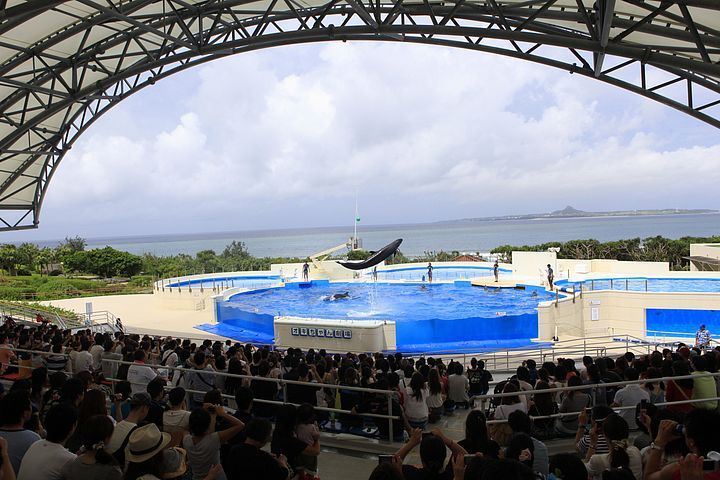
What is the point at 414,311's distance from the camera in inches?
905

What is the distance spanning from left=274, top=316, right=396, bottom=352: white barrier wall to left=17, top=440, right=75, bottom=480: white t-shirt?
11.9m

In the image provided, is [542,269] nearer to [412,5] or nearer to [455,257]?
[455,257]

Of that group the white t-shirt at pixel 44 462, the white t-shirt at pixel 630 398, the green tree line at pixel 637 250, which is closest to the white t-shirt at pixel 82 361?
the white t-shirt at pixel 44 462

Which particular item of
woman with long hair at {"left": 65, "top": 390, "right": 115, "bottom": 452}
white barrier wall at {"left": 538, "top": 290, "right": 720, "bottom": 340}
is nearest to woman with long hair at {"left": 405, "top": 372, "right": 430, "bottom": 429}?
woman with long hair at {"left": 65, "top": 390, "right": 115, "bottom": 452}

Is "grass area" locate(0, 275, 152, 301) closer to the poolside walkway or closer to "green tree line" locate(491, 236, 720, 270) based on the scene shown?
the poolside walkway

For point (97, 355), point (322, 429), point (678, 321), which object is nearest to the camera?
point (322, 429)

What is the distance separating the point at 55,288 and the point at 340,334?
21.5 metres

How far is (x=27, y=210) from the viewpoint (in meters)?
18.1

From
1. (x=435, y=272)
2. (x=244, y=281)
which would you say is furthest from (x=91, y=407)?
(x=435, y=272)

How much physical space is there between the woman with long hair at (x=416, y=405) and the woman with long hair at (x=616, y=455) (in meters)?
2.38

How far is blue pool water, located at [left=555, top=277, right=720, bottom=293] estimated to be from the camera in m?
19.9

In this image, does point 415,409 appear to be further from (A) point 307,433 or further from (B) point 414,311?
(B) point 414,311

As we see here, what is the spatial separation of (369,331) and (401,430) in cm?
951

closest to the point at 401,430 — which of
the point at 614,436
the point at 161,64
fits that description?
the point at 614,436
